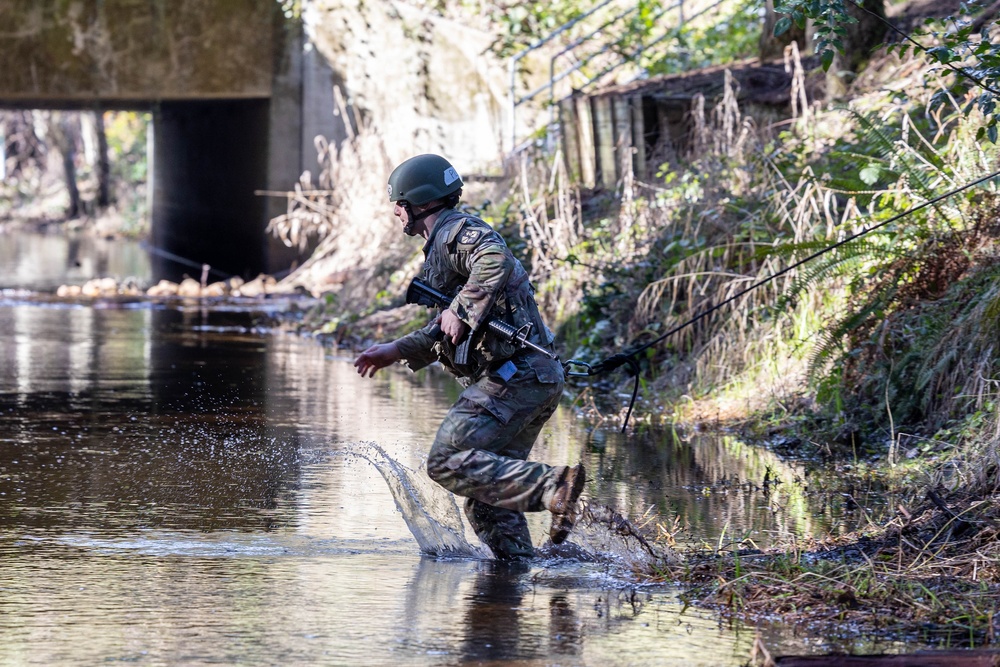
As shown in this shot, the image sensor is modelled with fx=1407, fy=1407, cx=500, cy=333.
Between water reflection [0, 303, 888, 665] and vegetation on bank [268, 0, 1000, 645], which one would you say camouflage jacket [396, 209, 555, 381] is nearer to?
water reflection [0, 303, 888, 665]

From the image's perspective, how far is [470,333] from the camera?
5766mm

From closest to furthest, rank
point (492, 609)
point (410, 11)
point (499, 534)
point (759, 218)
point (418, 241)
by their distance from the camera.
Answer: point (492, 609) → point (499, 534) → point (759, 218) → point (418, 241) → point (410, 11)

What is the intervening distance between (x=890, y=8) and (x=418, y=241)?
6348 millimetres

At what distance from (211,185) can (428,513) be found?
17.8 meters

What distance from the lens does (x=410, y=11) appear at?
63.3 ft

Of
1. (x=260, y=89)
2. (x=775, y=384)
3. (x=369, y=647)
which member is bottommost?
(x=369, y=647)

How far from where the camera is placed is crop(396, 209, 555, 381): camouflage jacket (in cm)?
568

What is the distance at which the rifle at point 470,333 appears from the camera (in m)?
5.75

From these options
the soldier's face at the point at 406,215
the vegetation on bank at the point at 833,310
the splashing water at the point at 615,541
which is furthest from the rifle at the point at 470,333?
the vegetation on bank at the point at 833,310

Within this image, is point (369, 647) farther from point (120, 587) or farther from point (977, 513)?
point (977, 513)

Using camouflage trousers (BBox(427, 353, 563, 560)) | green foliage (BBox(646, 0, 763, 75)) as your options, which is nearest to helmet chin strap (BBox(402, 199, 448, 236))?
camouflage trousers (BBox(427, 353, 563, 560))

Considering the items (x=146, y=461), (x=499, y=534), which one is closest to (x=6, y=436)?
(x=146, y=461)

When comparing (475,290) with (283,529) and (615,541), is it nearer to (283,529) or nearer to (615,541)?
(615,541)

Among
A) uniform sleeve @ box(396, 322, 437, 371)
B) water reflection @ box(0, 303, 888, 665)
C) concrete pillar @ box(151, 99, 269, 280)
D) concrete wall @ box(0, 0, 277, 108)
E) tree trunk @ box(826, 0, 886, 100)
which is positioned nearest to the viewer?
water reflection @ box(0, 303, 888, 665)
